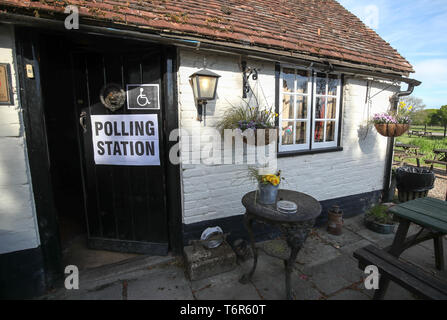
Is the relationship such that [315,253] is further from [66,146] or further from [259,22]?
[66,146]

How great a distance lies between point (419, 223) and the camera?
7.64ft

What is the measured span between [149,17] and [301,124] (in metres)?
2.78

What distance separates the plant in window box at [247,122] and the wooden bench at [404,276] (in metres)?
1.66

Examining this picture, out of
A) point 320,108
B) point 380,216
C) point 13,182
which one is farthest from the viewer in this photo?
point 320,108

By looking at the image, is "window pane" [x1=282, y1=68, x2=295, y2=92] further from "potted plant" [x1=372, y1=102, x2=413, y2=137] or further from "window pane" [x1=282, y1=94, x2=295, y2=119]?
"potted plant" [x1=372, y1=102, x2=413, y2=137]

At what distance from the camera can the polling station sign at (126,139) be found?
296 cm

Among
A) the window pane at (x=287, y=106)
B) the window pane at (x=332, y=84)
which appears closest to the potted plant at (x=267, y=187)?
the window pane at (x=287, y=106)

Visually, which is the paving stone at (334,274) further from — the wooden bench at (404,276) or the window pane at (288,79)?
the window pane at (288,79)

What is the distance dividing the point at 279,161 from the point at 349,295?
1.92 m

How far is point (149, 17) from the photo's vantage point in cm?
257

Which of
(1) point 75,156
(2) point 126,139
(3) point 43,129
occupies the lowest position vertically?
(1) point 75,156

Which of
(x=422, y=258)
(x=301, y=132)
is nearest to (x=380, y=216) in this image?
(x=422, y=258)
